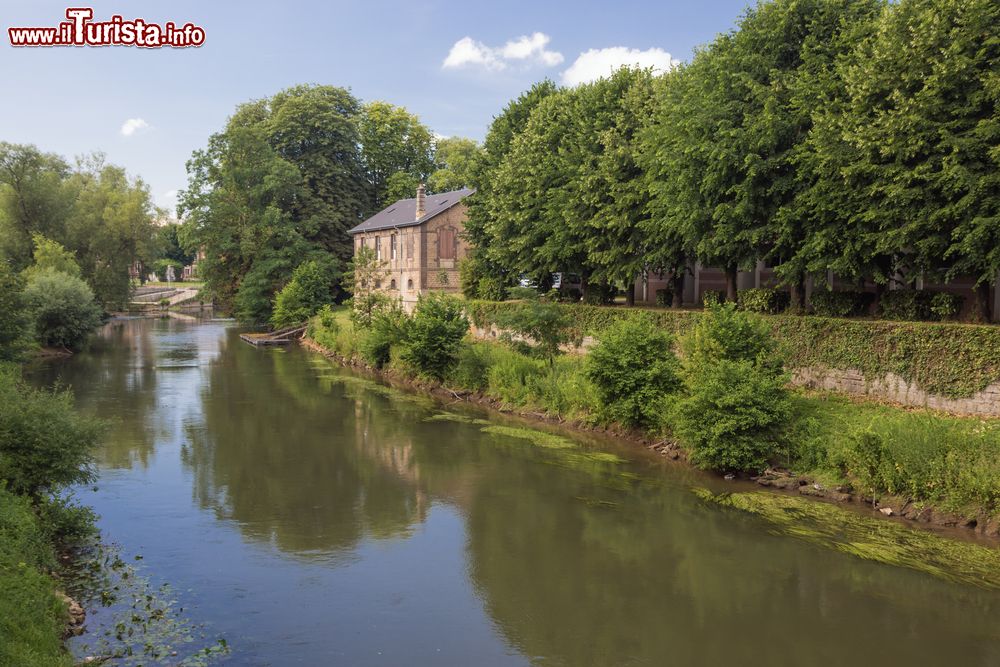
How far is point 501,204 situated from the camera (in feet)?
110


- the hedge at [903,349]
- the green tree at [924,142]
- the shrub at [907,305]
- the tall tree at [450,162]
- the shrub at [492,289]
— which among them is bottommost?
the hedge at [903,349]

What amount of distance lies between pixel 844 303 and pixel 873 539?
8.52 m

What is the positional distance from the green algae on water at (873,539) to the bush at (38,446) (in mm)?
11917

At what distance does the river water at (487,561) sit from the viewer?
1018 centimetres

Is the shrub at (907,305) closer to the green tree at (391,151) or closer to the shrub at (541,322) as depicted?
the shrub at (541,322)

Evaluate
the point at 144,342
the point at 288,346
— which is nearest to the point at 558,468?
the point at 288,346

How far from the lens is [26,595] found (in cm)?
870

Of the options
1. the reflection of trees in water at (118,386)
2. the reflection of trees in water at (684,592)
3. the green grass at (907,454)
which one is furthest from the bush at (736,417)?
the reflection of trees in water at (118,386)

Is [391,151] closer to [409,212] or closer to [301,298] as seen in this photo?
[409,212]

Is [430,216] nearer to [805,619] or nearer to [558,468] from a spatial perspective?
[558,468]

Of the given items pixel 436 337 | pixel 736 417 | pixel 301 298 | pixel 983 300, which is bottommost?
pixel 736 417

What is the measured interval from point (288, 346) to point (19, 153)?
72.3 ft

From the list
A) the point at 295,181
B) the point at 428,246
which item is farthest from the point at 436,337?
the point at 295,181

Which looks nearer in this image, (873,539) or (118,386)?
(873,539)
